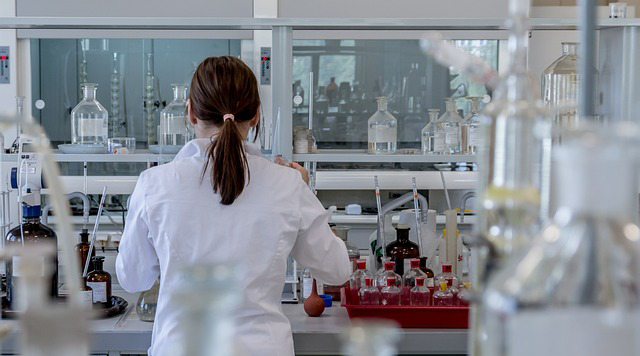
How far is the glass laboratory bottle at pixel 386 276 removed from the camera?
2.61 m

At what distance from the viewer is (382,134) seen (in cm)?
287

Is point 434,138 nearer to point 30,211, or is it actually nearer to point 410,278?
point 410,278

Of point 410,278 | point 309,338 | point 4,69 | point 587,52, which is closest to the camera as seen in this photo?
point 587,52

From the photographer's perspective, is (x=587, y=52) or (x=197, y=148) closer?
(x=587, y=52)

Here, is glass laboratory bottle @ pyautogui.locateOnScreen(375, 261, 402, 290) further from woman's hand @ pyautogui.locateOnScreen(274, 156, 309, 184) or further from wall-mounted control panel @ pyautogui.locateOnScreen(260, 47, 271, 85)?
wall-mounted control panel @ pyautogui.locateOnScreen(260, 47, 271, 85)

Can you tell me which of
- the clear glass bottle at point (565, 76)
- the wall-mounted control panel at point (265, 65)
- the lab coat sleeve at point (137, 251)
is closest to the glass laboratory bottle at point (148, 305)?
the lab coat sleeve at point (137, 251)

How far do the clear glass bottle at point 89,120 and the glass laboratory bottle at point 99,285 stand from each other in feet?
1.48

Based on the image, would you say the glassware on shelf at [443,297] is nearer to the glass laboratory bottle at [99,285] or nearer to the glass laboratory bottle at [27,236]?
the glass laboratory bottle at [99,285]

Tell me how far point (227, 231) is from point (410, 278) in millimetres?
860

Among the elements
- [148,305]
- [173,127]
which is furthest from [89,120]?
[148,305]

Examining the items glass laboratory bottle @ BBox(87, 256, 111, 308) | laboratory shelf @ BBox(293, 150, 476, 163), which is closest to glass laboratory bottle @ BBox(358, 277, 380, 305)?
laboratory shelf @ BBox(293, 150, 476, 163)

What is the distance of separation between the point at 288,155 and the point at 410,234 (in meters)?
0.54

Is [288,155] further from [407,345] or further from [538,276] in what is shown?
[538,276]

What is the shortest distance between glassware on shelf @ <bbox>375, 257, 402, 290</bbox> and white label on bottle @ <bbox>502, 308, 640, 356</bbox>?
2.16 metres
